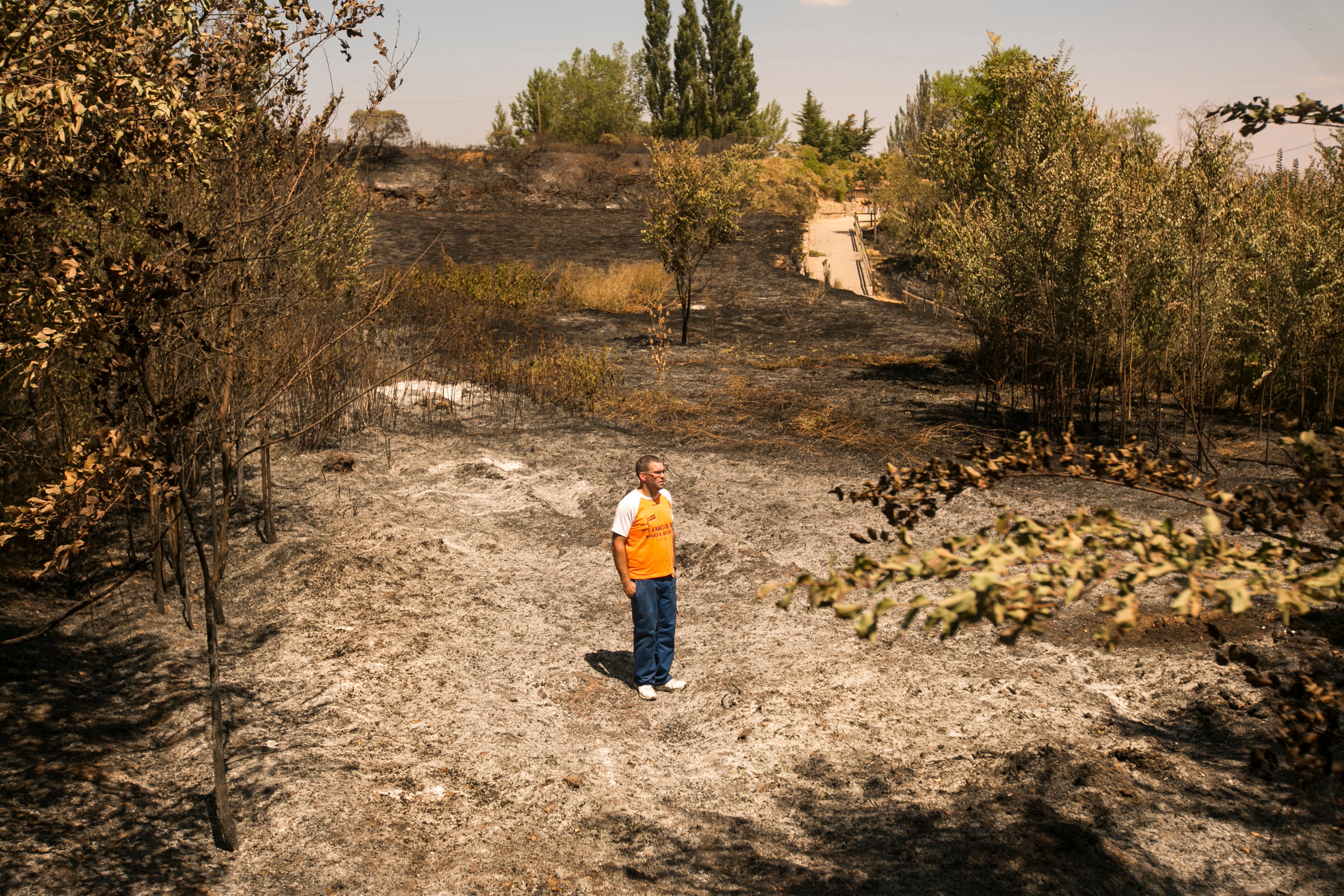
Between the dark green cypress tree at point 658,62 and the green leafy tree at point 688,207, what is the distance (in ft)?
130

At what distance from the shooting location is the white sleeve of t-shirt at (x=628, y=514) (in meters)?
5.69

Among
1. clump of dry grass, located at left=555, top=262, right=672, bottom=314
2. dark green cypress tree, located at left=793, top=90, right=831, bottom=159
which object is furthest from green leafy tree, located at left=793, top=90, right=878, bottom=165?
clump of dry grass, located at left=555, top=262, right=672, bottom=314

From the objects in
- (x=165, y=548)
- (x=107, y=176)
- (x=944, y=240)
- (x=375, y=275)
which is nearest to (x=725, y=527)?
(x=165, y=548)

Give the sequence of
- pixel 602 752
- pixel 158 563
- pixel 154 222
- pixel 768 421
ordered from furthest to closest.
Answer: pixel 768 421 → pixel 158 563 → pixel 602 752 → pixel 154 222

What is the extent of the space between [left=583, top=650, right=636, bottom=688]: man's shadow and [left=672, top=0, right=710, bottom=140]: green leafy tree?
52103mm

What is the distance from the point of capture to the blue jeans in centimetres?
580

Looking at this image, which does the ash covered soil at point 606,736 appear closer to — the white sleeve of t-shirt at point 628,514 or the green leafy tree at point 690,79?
the white sleeve of t-shirt at point 628,514

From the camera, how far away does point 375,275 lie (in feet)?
66.3

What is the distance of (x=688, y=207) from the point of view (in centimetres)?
1764

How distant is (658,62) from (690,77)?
7.84 ft

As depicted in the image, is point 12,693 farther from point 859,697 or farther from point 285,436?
point 859,697

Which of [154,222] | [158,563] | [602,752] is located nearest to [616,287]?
[158,563]

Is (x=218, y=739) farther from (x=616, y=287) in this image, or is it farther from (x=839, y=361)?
(x=616, y=287)

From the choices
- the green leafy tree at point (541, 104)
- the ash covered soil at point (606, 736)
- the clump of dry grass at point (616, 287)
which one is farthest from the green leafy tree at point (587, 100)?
the ash covered soil at point (606, 736)
